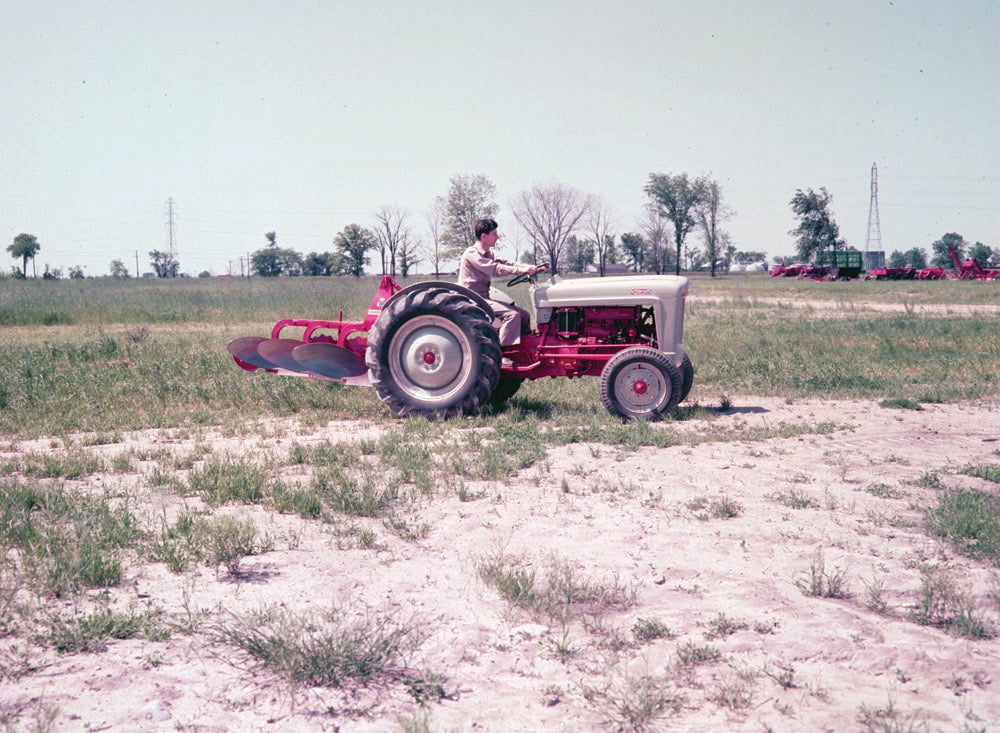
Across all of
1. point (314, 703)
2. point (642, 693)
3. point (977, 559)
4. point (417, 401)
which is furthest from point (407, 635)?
point (417, 401)

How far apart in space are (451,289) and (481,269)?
1.25 ft

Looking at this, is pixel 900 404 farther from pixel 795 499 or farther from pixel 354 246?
pixel 354 246

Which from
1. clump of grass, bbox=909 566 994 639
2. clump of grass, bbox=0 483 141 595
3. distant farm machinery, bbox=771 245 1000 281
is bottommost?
clump of grass, bbox=909 566 994 639

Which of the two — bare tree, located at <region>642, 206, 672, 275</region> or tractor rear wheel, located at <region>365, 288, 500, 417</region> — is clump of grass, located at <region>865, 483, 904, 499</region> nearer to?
tractor rear wheel, located at <region>365, 288, 500, 417</region>

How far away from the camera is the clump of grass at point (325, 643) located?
2807 mm

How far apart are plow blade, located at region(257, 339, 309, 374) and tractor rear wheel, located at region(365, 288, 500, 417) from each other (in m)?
1.07

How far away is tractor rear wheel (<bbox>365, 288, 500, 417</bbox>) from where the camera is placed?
7.53 meters

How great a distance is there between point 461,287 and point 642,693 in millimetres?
5445

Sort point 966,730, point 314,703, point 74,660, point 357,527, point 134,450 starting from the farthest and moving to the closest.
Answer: point 134,450, point 357,527, point 74,660, point 314,703, point 966,730

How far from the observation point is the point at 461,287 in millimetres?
7676

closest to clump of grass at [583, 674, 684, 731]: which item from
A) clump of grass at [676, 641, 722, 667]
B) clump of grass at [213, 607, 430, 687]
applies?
clump of grass at [676, 641, 722, 667]

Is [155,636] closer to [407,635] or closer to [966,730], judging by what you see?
[407,635]

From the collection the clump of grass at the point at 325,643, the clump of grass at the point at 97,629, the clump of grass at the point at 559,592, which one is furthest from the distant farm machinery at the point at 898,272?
the clump of grass at the point at 97,629

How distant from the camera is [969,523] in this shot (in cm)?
418
